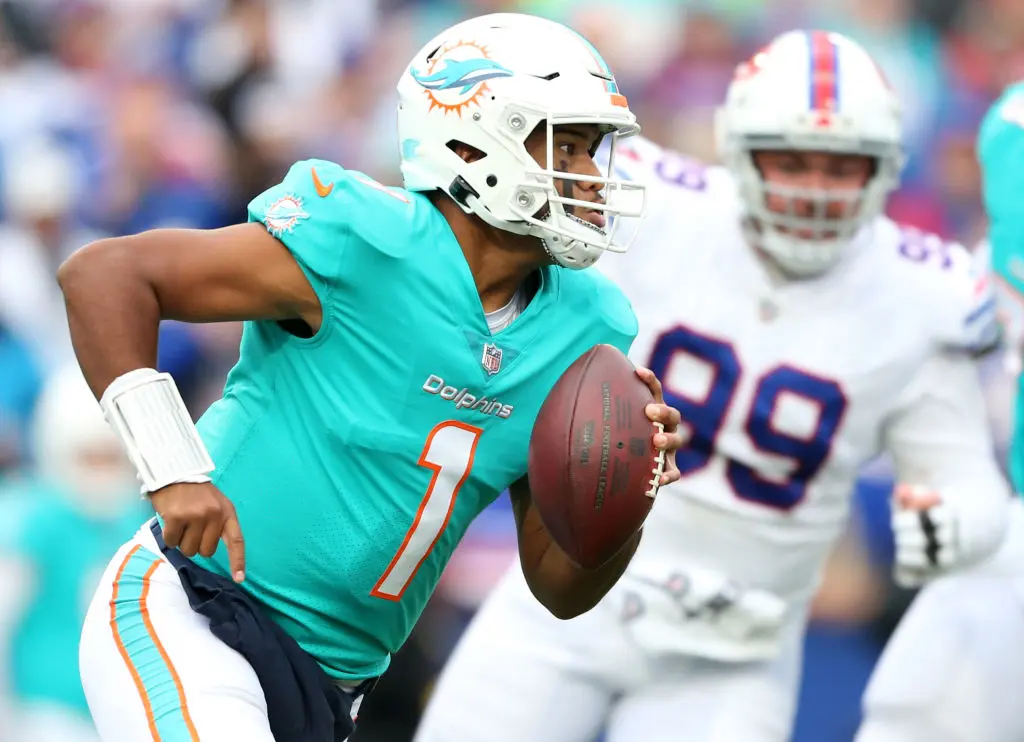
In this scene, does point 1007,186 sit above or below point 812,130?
below

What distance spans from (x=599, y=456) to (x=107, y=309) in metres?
0.82

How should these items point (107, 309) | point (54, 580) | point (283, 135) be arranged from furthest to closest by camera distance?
1. point (283, 135)
2. point (54, 580)
3. point (107, 309)

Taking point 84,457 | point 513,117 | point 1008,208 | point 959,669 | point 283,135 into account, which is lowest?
point 283,135

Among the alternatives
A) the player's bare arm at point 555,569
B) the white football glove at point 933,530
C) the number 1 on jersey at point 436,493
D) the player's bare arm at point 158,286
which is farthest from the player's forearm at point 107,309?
the white football glove at point 933,530

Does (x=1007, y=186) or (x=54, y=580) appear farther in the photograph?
(x=54, y=580)

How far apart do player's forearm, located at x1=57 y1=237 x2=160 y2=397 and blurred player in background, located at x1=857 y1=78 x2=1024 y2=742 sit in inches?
88.4

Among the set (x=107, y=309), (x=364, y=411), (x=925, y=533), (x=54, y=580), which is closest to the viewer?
(x=107, y=309)

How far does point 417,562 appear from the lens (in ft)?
10.1

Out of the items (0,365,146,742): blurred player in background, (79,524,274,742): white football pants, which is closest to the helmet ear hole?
(79,524,274,742): white football pants

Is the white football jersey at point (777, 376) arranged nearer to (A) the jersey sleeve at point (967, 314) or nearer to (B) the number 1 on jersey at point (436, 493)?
(A) the jersey sleeve at point (967, 314)

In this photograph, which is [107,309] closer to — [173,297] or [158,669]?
[173,297]

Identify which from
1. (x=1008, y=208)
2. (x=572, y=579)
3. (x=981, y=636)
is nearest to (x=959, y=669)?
(x=981, y=636)

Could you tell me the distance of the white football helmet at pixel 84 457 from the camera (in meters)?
4.88

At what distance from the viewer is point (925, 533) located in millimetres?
4086
